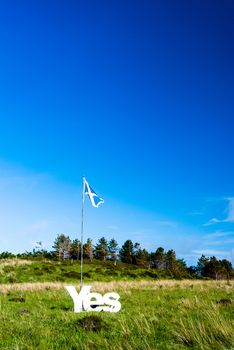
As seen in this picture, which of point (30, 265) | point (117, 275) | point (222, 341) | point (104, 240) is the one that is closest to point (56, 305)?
point (222, 341)

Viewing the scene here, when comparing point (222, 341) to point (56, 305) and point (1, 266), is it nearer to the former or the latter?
point (56, 305)

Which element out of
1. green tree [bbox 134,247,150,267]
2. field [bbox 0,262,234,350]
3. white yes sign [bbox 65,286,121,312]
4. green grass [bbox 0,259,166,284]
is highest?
green tree [bbox 134,247,150,267]

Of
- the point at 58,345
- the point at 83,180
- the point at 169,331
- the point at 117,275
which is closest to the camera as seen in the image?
the point at 58,345

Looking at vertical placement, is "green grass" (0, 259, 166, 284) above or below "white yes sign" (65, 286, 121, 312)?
above

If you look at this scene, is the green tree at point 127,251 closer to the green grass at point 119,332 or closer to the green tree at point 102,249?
the green tree at point 102,249

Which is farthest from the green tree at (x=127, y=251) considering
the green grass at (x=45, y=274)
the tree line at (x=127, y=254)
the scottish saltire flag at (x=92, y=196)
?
the scottish saltire flag at (x=92, y=196)

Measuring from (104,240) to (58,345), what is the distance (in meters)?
103

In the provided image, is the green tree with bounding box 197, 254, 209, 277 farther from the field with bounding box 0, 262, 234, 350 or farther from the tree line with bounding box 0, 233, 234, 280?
the field with bounding box 0, 262, 234, 350

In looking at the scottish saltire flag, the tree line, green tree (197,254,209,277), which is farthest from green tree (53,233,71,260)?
the scottish saltire flag

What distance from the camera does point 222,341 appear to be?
291 inches

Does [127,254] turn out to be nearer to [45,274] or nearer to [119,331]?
[45,274]

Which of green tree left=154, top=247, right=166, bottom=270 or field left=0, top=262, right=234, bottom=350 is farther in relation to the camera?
green tree left=154, top=247, right=166, bottom=270

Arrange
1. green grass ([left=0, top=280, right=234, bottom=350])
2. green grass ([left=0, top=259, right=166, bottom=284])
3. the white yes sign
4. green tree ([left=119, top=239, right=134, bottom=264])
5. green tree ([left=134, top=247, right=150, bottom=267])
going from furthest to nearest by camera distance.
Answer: green tree ([left=119, top=239, right=134, bottom=264])
green tree ([left=134, top=247, right=150, bottom=267])
green grass ([left=0, top=259, right=166, bottom=284])
the white yes sign
green grass ([left=0, top=280, right=234, bottom=350])

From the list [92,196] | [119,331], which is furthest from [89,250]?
[119,331]
